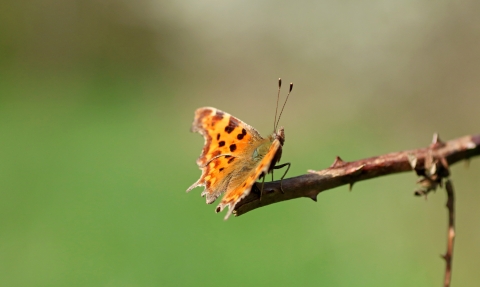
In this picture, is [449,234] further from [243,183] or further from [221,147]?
[221,147]

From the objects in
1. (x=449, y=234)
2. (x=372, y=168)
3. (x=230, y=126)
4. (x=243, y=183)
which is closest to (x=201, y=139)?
(x=230, y=126)

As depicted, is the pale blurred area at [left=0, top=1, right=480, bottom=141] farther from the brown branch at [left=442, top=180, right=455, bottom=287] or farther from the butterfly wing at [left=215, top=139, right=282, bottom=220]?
the brown branch at [left=442, top=180, right=455, bottom=287]

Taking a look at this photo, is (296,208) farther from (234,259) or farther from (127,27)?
(127,27)

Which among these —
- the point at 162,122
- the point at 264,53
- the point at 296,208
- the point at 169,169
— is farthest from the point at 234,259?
the point at 264,53

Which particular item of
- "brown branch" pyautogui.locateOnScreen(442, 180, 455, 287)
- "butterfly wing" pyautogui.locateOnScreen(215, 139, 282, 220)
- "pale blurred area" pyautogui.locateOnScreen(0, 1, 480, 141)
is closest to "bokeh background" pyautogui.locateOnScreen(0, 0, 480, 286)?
"pale blurred area" pyautogui.locateOnScreen(0, 1, 480, 141)

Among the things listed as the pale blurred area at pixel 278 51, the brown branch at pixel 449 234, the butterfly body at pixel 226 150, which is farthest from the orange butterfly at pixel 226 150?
the pale blurred area at pixel 278 51

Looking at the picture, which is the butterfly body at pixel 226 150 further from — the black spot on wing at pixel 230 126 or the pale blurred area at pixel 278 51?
the pale blurred area at pixel 278 51
